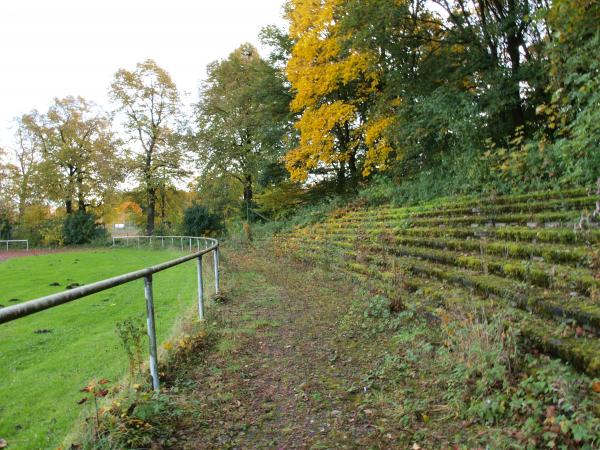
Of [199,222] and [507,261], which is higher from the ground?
[199,222]

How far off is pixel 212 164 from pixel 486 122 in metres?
20.5

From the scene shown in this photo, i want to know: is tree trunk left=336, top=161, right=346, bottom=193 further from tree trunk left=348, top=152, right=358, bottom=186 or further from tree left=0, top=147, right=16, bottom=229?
tree left=0, top=147, right=16, bottom=229

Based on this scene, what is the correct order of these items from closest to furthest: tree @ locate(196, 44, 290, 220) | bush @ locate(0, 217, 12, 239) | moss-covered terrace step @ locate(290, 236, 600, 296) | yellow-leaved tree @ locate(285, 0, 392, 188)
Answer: moss-covered terrace step @ locate(290, 236, 600, 296)
yellow-leaved tree @ locate(285, 0, 392, 188)
tree @ locate(196, 44, 290, 220)
bush @ locate(0, 217, 12, 239)

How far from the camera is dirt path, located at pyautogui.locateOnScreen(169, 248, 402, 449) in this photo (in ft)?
9.71

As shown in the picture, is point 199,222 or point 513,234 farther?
point 199,222

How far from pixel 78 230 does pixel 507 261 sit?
124 feet

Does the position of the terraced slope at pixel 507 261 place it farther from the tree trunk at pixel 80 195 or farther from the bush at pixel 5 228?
the bush at pixel 5 228

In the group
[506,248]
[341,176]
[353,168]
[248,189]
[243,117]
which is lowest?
[506,248]

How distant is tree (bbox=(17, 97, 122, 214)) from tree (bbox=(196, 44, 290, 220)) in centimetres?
1148

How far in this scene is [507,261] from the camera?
17.1 ft

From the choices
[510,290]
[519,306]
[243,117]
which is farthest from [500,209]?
[243,117]

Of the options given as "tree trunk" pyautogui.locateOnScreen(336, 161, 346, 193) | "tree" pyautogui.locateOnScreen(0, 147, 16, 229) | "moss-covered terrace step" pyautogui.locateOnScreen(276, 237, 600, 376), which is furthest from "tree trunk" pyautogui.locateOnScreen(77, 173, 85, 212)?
"moss-covered terrace step" pyautogui.locateOnScreen(276, 237, 600, 376)

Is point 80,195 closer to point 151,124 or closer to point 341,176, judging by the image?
point 151,124

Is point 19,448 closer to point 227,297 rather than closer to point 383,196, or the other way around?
point 227,297
